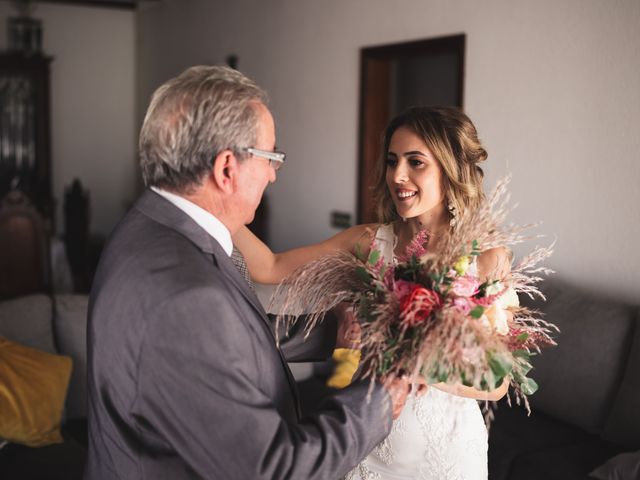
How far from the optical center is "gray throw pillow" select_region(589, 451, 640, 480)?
2609 mm

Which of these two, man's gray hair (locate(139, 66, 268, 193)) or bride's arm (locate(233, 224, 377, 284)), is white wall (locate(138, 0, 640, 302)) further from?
man's gray hair (locate(139, 66, 268, 193))

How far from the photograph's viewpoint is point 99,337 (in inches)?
51.6

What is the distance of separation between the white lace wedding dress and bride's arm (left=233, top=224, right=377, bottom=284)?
0.59 meters

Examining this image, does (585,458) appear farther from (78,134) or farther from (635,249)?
(78,134)

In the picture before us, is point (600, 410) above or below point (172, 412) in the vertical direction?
below

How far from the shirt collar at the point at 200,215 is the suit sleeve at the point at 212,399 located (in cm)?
18

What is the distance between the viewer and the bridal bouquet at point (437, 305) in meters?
1.35

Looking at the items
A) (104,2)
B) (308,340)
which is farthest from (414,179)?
(104,2)

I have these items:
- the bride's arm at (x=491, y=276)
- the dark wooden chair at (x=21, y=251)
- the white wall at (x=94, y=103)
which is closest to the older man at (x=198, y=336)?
the bride's arm at (x=491, y=276)

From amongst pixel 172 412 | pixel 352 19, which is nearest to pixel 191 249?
pixel 172 412

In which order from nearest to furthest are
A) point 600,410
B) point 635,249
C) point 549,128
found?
1. point 600,410
2. point 635,249
3. point 549,128

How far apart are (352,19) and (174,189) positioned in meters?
4.17

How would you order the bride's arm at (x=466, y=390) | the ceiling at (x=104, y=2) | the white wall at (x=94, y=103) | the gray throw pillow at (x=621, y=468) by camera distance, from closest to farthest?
the bride's arm at (x=466, y=390) < the gray throw pillow at (x=621, y=468) < the ceiling at (x=104, y=2) < the white wall at (x=94, y=103)

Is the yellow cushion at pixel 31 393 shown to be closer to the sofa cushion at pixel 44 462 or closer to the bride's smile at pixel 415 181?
the sofa cushion at pixel 44 462
